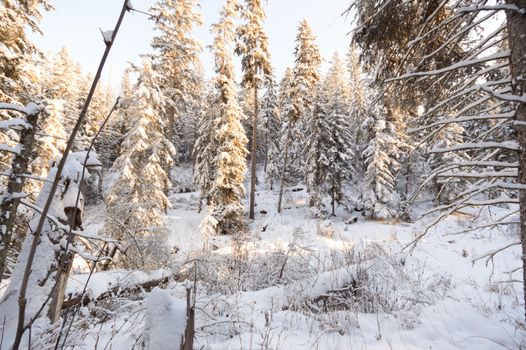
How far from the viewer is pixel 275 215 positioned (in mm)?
22828

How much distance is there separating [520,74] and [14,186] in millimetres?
3490

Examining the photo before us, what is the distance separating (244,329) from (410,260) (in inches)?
248

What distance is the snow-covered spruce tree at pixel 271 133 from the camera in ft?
121

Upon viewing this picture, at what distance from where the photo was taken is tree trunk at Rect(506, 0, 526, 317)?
2271 millimetres

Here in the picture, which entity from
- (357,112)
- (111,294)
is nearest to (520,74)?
(111,294)

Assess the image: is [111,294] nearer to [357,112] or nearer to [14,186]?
[14,186]

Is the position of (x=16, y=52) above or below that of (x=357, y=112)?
below

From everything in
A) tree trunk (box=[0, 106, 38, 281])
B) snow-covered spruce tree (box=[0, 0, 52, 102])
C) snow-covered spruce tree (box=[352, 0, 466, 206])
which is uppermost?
snow-covered spruce tree (box=[0, 0, 52, 102])

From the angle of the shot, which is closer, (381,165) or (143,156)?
(143,156)

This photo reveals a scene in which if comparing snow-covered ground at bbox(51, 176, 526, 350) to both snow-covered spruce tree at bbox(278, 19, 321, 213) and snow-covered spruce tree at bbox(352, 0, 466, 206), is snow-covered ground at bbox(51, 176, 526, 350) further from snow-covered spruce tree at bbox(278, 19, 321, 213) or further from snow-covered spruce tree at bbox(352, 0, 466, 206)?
snow-covered spruce tree at bbox(278, 19, 321, 213)

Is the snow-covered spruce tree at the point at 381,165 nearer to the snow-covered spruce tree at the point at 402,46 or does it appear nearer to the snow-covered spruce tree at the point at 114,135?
the snow-covered spruce tree at the point at 402,46

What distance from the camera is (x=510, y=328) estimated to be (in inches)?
128

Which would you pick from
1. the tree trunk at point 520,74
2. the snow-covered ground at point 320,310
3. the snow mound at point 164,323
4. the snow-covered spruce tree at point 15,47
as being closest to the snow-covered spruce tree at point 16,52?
the snow-covered spruce tree at point 15,47

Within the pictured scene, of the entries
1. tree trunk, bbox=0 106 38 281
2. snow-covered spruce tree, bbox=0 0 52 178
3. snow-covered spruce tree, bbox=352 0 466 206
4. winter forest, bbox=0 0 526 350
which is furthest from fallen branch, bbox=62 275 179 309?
snow-covered spruce tree, bbox=0 0 52 178
